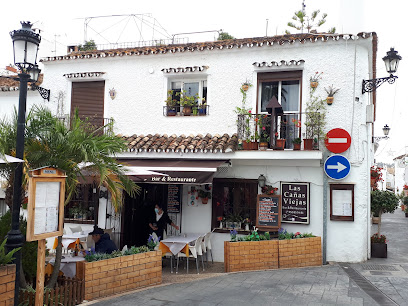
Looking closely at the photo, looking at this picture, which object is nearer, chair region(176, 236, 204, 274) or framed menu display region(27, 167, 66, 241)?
framed menu display region(27, 167, 66, 241)

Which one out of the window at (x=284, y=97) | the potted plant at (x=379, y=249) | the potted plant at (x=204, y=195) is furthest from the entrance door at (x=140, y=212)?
the potted plant at (x=379, y=249)

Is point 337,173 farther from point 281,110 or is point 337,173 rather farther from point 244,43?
point 244,43

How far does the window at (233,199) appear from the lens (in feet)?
40.2

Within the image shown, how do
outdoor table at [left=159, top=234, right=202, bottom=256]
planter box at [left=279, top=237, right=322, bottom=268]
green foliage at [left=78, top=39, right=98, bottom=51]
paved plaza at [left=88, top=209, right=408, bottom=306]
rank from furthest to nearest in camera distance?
1. green foliage at [left=78, top=39, right=98, bottom=51]
2. planter box at [left=279, top=237, right=322, bottom=268]
3. outdoor table at [left=159, top=234, right=202, bottom=256]
4. paved plaza at [left=88, top=209, right=408, bottom=306]

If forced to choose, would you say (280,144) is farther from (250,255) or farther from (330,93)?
(250,255)

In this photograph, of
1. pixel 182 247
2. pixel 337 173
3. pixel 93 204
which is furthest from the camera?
pixel 93 204

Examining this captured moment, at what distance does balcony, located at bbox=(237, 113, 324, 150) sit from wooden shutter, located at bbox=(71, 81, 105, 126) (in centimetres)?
524

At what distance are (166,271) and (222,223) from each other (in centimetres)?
257

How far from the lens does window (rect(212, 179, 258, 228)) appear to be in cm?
1225

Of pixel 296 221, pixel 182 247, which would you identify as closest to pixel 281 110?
pixel 296 221

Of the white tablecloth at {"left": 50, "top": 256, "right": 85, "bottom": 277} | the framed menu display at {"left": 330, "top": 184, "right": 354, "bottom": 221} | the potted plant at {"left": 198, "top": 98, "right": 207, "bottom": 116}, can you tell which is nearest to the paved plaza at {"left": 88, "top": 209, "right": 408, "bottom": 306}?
the white tablecloth at {"left": 50, "top": 256, "right": 85, "bottom": 277}

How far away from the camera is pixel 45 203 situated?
6.23m

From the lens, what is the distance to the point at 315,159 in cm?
1148

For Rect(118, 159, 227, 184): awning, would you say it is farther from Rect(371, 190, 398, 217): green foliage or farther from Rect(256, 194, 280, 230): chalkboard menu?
Rect(371, 190, 398, 217): green foliage
